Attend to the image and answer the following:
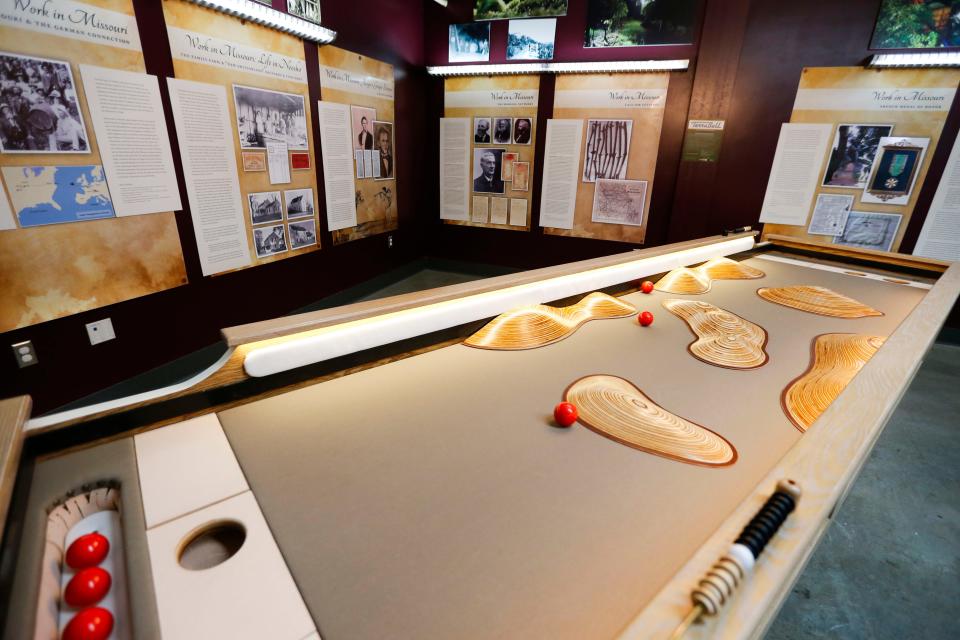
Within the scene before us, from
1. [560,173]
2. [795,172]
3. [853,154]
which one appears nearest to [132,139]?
[560,173]

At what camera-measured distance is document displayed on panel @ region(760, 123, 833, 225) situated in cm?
393

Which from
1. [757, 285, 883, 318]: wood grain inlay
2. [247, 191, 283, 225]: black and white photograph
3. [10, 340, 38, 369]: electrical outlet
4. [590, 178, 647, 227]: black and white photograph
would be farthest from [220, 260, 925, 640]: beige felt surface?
[590, 178, 647, 227]: black and white photograph

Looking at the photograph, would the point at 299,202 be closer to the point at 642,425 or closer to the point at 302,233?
the point at 302,233

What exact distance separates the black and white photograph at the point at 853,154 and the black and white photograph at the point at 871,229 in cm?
27

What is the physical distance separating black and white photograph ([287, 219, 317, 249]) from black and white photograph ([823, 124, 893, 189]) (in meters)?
4.53

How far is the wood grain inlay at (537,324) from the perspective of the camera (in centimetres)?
138

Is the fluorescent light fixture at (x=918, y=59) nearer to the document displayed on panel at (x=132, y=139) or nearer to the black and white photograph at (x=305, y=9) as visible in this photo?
the black and white photograph at (x=305, y=9)

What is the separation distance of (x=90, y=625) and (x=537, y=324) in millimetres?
1196

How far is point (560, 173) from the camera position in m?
4.80

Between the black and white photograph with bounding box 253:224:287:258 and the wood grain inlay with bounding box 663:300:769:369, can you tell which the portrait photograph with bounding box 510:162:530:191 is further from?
the wood grain inlay with bounding box 663:300:769:369

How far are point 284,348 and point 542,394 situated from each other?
630mm

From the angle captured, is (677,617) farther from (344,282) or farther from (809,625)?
(344,282)

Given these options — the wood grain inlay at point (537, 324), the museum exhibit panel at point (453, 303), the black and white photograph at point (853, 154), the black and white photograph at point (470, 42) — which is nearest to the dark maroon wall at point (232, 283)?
the museum exhibit panel at point (453, 303)

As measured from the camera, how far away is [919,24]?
3459 mm
